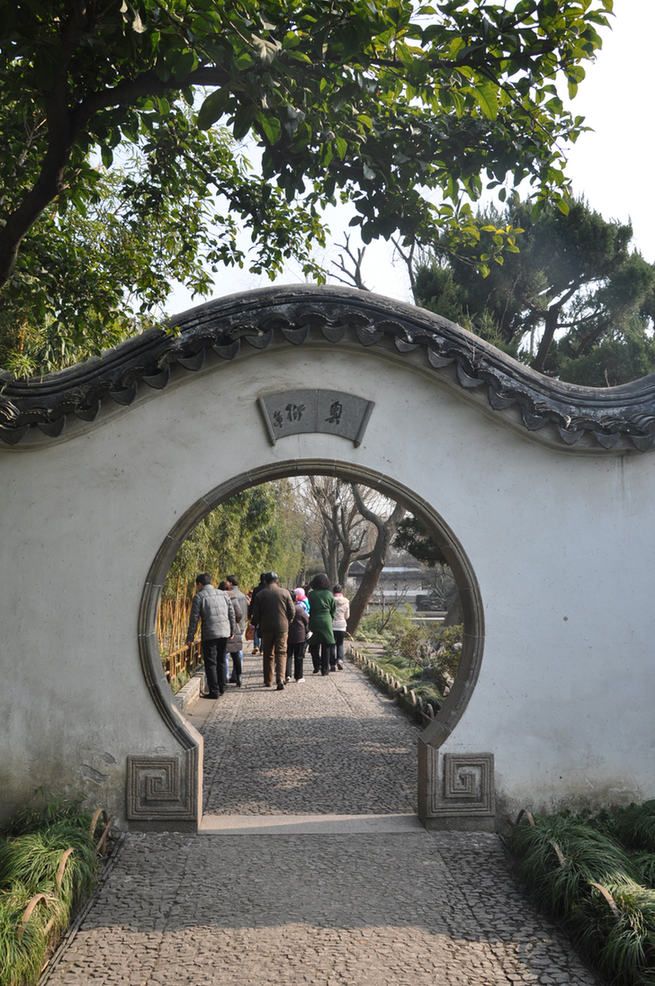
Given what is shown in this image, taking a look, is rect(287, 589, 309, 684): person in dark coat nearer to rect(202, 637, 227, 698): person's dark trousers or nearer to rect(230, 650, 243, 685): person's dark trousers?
rect(230, 650, 243, 685): person's dark trousers

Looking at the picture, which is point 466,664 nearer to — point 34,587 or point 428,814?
point 428,814

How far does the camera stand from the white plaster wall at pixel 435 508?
5398mm

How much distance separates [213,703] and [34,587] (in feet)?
17.9

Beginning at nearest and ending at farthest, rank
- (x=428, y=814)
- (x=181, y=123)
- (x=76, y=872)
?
(x=76, y=872), (x=428, y=814), (x=181, y=123)

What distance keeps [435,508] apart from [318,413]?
108cm

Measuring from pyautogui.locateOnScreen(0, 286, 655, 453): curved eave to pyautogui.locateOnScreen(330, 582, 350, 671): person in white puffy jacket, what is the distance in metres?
8.47

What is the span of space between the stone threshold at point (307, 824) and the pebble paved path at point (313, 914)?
76mm

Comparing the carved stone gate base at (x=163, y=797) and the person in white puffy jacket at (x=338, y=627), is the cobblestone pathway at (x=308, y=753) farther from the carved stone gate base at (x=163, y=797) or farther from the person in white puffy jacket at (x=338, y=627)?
the person in white puffy jacket at (x=338, y=627)

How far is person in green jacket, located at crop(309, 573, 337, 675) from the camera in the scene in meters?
12.0

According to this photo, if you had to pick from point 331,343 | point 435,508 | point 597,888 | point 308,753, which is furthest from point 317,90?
point 308,753

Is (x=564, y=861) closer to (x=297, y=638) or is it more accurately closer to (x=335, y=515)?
(x=297, y=638)

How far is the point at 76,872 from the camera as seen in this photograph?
4.24 metres

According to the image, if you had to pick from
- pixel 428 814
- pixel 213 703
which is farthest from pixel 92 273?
pixel 213 703

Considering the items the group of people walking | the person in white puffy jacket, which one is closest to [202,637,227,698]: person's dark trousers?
the group of people walking
